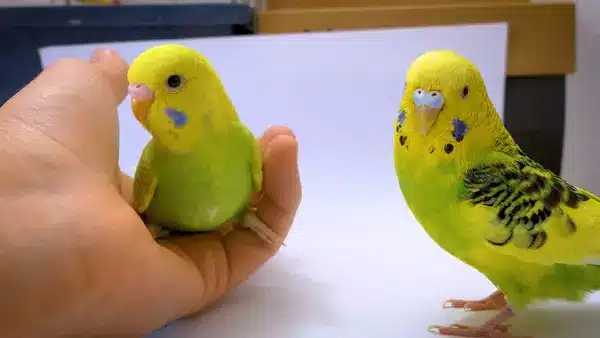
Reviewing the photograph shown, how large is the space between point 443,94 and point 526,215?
0.39 ft

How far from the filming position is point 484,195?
0.49 meters

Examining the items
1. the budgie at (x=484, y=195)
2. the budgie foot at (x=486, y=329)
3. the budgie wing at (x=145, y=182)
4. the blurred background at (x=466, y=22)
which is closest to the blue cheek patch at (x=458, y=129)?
the budgie at (x=484, y=195)

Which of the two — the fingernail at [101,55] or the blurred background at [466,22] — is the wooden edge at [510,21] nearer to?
the blurred background at [466,22]

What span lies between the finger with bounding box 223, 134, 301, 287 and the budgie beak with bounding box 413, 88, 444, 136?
0.49 feet

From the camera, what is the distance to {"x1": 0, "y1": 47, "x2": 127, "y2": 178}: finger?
465 mm

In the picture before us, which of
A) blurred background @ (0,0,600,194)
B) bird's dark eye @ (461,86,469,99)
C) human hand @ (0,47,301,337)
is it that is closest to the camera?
human hand @ (0,47,301,337)

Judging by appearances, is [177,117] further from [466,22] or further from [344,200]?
[466,22]

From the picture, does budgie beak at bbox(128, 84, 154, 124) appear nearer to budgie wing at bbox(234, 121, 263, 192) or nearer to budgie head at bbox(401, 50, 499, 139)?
budgie wing at bbox(234, 121, 263, 192)

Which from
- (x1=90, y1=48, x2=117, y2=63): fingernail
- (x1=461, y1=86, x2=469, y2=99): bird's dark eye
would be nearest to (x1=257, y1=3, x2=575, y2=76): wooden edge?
(x1=90, y1=48, x2=117, y2=63): fingernail

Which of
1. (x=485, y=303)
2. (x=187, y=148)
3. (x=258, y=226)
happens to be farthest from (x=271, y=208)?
(x=485, y=303)

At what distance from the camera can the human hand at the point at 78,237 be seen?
15.5 inches

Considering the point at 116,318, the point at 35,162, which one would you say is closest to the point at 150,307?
the point at 116,318

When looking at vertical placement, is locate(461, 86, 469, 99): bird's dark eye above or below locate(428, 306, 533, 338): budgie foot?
above

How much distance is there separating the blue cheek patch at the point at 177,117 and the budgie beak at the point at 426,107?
196 millimetres
